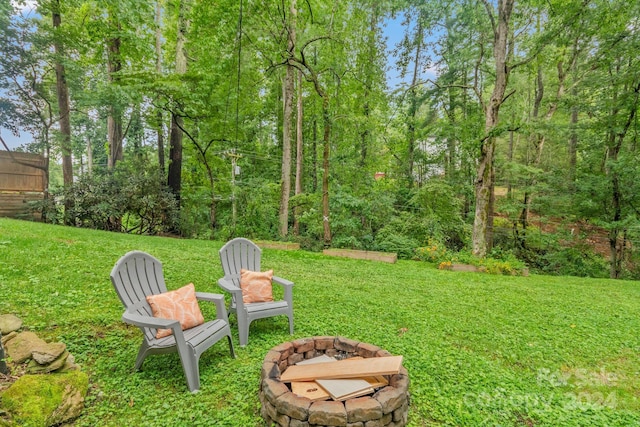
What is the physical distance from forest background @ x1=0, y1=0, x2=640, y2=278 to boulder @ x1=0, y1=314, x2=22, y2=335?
5454 millimetres

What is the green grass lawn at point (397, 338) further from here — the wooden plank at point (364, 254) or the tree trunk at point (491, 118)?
the tree trunk at point (491, 118)

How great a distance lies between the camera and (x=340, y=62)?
34.8ft

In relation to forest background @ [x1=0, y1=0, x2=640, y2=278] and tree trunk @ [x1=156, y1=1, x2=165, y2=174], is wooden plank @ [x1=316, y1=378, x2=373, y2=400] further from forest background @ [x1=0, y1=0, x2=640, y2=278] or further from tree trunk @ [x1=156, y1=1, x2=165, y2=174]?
tree trunk @ [x1=156, y1=1, x2=165, y2=174]

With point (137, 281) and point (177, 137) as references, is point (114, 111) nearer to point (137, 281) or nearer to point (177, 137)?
point (177, 137)

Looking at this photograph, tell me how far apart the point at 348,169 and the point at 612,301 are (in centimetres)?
734

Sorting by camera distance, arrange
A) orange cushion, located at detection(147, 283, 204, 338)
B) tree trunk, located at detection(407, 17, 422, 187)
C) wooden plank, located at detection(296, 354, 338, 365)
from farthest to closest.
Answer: tree trunk, located at detection(407, 17, 422, 187)
orange cushion, located at detection(147, 283, 204, 338)
wooden plank, located at detection(296, 354, 338, 365)

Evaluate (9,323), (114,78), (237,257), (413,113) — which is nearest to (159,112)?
(114,78)

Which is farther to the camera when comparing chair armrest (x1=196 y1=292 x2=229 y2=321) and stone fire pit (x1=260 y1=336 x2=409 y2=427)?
chair armrest (x1=196 y1=292 x2=229 y2=321)

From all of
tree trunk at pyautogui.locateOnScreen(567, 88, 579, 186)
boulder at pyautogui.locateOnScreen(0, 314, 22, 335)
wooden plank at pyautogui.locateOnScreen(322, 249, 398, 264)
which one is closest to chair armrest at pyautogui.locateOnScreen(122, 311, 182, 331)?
boulder at pyautogui.locateOnScreen(0, 314, 22, 335)

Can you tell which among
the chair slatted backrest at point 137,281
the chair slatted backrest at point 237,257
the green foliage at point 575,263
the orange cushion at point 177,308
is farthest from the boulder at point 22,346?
the green foliage at point 575,263

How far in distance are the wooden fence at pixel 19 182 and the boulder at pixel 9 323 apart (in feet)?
24.2

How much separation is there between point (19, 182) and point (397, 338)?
10480mm

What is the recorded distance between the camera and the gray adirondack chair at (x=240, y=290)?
280cm

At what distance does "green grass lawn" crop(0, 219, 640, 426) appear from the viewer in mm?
2059
